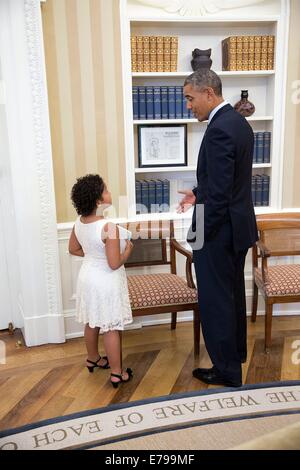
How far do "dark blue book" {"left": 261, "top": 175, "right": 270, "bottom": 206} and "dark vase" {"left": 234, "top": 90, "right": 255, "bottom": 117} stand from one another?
51cm

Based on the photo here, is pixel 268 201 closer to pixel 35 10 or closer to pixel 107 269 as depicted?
pixel 107 269

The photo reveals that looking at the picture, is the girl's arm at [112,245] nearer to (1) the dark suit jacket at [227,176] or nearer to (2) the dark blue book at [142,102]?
(1) the dark suit jacket at [227,176]

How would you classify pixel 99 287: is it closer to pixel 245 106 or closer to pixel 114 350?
pixel 114 350

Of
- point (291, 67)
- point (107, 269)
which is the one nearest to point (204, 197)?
point (107, 269)

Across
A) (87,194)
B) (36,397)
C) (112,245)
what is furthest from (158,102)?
(36,397)

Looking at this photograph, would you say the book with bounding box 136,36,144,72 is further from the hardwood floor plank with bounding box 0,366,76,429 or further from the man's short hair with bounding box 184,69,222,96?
the hardwood floor plank with bounding box 0,366,76,429

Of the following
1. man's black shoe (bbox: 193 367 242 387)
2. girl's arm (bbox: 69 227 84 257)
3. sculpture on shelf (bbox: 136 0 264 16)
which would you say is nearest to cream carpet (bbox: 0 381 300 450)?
man's black shoe (bbox: 193 367 242 387)

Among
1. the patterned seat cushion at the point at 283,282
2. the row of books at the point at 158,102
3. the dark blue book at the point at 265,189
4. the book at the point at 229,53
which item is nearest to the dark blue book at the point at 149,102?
the row of books at the point at 158,102

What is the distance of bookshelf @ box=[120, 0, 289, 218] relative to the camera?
3238mm

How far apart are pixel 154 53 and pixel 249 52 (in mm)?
710

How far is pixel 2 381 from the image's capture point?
110 inches

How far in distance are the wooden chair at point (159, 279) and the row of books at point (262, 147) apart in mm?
910

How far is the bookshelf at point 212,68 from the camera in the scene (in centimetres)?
324
